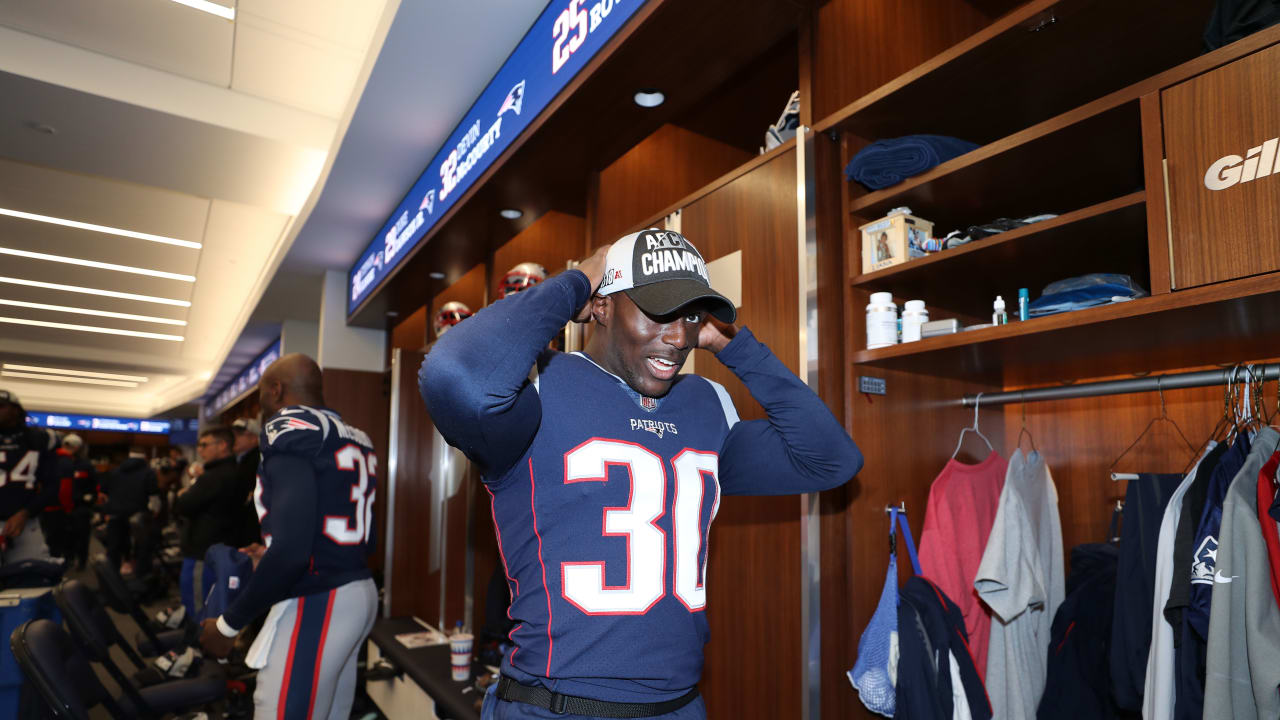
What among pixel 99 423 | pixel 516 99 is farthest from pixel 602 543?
pixel 99 423

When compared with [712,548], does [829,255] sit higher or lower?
higher

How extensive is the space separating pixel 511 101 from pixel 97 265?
7526 millimetres

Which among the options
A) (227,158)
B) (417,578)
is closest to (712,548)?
(417,578)

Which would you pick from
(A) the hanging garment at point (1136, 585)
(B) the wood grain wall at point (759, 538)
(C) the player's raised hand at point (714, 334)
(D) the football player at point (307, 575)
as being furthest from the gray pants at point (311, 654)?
(A) the hanging garment at point (1136, 585)

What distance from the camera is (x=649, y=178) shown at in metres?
2.88

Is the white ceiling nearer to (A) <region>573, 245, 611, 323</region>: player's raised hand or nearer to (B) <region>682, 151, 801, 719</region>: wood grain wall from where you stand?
(B) <region>682, 151, 801, 719</region>: wood grain wall

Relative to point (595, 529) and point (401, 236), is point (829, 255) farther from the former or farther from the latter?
point (401, 236)

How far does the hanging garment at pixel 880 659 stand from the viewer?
1698mm

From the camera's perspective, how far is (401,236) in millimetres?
4352

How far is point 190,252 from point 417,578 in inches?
187

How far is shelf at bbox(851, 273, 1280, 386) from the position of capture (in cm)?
128

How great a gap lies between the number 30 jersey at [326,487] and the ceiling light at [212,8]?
2478mm

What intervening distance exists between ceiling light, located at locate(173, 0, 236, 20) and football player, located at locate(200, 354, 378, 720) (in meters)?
2.42

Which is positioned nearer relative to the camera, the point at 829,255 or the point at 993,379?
the point at 829,255
